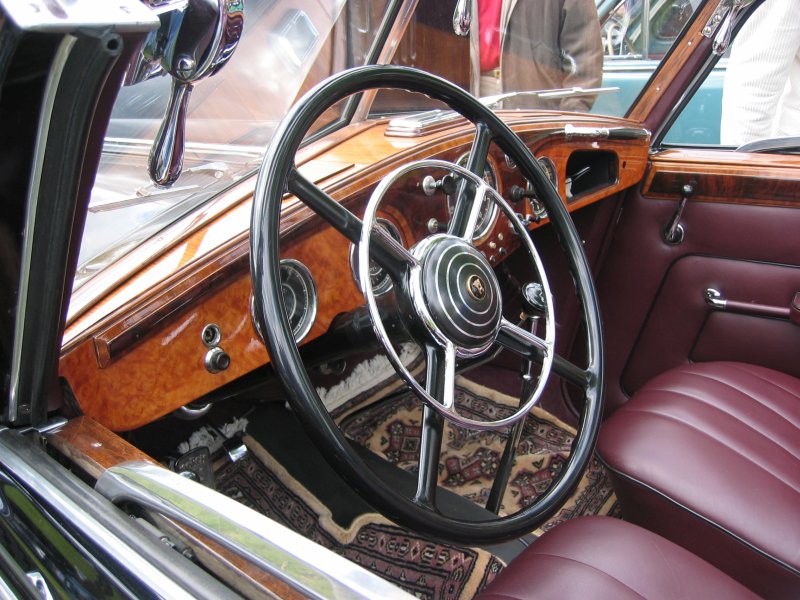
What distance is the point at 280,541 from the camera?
597 mm

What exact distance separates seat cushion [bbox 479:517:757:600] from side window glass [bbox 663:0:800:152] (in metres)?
1.66

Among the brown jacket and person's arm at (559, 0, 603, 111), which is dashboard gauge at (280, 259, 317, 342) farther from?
person's arm at (559, 0, 603, 111)

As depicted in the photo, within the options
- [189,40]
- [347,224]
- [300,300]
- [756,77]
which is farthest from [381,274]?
[756,77]

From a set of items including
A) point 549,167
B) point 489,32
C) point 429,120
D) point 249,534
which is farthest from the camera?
point 489,32

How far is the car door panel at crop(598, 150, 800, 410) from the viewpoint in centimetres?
182

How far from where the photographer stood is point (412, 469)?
6.10 ft

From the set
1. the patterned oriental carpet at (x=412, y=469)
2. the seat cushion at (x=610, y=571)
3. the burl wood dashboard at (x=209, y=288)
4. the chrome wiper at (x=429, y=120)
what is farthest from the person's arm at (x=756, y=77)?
the seat cushion at (x=610, y=571)

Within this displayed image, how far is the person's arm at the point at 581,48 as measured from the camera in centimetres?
193

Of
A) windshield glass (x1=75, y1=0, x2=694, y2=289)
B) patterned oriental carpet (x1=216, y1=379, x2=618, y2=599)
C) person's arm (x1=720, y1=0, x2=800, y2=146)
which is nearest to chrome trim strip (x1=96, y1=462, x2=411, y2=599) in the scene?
windshield glass (x1=75, y1=0, x2=694, y2=289)

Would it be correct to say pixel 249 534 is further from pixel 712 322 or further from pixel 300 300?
pixel 712 322

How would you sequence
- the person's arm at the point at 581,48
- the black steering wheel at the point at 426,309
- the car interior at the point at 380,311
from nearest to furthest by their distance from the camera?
the car interior at the point at 380,311 → the black steering wheel at the point at 426,309 → the person's arm at the point at 581,48

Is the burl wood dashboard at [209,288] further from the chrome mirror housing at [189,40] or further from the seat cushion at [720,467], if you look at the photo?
the seat cushion at [720,467]

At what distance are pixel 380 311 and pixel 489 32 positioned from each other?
1.09 m

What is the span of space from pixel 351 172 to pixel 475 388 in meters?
1.08
